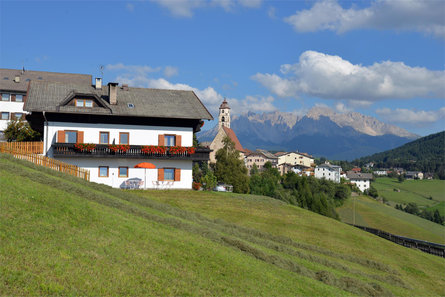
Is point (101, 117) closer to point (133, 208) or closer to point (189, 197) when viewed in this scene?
point (189, 197)

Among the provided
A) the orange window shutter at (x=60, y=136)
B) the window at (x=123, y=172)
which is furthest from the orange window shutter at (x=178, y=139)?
the orange window shutter at (x=60, y=136)

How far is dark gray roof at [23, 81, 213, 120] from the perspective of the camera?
35688 mm

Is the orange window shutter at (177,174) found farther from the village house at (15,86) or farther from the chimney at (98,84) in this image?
the village house at (15,86)

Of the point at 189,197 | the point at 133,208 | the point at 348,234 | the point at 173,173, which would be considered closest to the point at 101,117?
the point at 173,173

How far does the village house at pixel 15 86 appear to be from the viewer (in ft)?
219

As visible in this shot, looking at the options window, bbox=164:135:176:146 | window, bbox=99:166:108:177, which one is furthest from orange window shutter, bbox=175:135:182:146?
window, bbox=99:166:108:177

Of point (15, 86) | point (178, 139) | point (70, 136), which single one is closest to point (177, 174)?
point (178, 139)

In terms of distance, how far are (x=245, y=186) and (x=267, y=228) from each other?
1482 inches

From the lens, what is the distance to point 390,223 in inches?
3752

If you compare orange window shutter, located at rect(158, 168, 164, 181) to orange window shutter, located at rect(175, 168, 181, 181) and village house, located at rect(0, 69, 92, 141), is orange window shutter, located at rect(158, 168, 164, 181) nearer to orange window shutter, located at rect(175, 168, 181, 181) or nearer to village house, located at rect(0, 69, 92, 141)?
orange window shutter, located at rect(175, 168, 181, 181)

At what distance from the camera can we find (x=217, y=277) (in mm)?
12930

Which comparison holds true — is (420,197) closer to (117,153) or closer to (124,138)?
→ (124,138)

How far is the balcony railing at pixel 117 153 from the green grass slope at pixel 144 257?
939 centimetres

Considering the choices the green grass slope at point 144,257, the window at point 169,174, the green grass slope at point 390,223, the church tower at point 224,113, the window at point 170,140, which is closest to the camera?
the green grass slope at point 144,257
